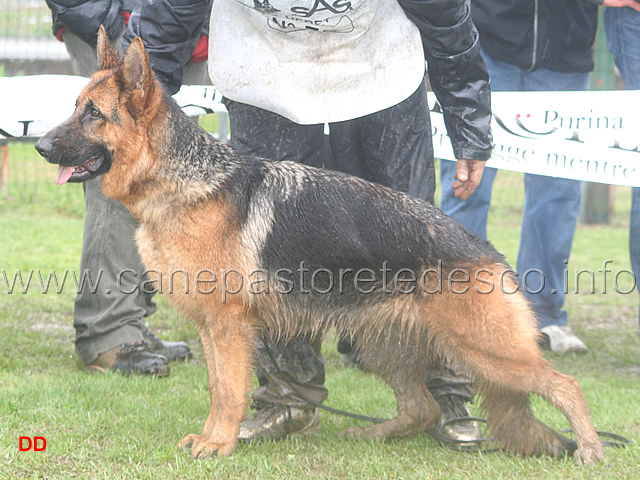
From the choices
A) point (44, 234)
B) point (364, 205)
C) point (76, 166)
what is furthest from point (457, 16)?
point (44, 234)

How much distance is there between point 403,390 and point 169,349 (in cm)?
186

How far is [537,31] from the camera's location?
5.28m

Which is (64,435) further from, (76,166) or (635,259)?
(635,259)

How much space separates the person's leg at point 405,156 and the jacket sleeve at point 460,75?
0.47 ft

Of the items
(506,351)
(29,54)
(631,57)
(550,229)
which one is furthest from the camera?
(29,54)

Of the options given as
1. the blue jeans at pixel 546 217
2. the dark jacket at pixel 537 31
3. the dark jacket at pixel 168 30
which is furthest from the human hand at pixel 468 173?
the dark jacket at pixel 537 31

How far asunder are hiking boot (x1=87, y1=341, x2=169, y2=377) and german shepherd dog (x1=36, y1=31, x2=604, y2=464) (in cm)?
117

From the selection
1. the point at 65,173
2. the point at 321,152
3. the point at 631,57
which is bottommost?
the point at 65,173

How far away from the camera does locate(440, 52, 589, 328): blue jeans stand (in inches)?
214

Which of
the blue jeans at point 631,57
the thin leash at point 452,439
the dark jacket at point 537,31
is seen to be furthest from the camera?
the dark jacket at point 537,31

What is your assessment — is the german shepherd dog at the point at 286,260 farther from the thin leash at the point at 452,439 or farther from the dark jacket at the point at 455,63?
the dark jacket at the point at 455,63

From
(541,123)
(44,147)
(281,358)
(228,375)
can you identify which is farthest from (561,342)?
(44,147)

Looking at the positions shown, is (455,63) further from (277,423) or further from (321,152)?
(277,423)

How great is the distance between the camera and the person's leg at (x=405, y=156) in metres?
3.59
